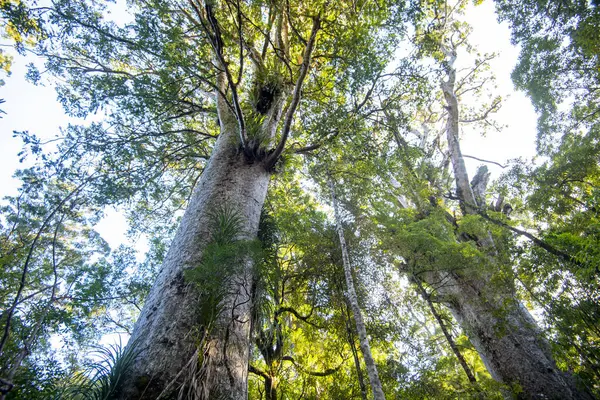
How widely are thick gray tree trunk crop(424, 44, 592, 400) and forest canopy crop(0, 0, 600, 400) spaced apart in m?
0.04

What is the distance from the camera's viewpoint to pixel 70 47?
5922mm

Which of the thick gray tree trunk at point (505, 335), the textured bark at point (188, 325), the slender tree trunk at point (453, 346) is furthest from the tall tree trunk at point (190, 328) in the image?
the thick gray tree trunk at point (505, 335)

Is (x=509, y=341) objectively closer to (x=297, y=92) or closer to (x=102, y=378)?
(x=297, y=92)

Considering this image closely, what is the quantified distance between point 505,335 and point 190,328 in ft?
18.7

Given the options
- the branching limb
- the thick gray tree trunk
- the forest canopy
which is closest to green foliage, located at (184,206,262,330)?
the forest canopy

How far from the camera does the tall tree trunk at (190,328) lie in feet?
5.88

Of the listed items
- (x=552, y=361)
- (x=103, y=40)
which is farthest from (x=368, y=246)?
(x=103, y=40)

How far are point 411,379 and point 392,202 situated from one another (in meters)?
4.58

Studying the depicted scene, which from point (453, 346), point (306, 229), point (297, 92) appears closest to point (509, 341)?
point (453, 346)

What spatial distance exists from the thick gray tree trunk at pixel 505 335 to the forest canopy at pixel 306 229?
0.13 feet

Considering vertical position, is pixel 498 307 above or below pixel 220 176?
below

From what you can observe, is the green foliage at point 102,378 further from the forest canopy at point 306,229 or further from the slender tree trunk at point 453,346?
the slender tree trunk at point 453,346

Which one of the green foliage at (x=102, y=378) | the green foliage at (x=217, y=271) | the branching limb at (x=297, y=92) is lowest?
the green foliage at (x=102, y=378)

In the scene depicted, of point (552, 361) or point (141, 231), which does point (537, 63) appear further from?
point (141, 231)
